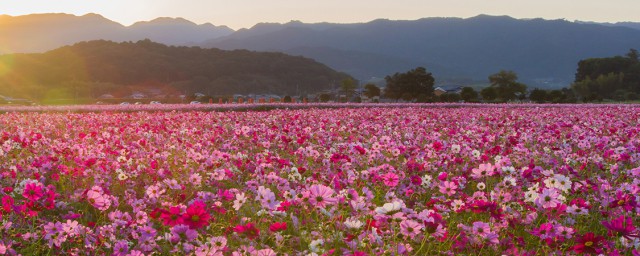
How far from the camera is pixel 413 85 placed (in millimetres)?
75125

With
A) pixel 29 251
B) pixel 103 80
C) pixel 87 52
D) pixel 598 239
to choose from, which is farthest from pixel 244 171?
pixel 87 52

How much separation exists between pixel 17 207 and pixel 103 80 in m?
145

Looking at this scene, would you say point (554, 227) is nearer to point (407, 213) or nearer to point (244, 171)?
point (407, 213)

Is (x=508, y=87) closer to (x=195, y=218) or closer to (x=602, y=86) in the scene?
(x=602, y=86)

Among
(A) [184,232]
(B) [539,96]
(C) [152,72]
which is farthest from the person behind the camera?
(C) [152,72]

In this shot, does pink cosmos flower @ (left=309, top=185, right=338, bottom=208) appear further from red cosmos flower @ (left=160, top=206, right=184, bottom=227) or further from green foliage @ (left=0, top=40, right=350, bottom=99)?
green foliage @ (left=0, top=40, right=350, bottom=99)

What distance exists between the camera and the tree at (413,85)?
245 feet

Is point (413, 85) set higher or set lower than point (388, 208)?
higher

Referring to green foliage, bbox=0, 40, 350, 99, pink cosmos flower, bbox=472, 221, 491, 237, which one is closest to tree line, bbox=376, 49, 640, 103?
pink cosmos flower, bbox=472, 221, 491, 237

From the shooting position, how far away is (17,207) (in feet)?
11.1

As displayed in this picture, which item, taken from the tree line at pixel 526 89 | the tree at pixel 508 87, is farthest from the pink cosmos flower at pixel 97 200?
the tree at pixel 508 87

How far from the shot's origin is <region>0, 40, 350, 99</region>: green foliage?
12775 cm

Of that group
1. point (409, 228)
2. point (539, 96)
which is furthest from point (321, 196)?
point (539, 96)

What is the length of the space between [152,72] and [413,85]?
3586 inches
